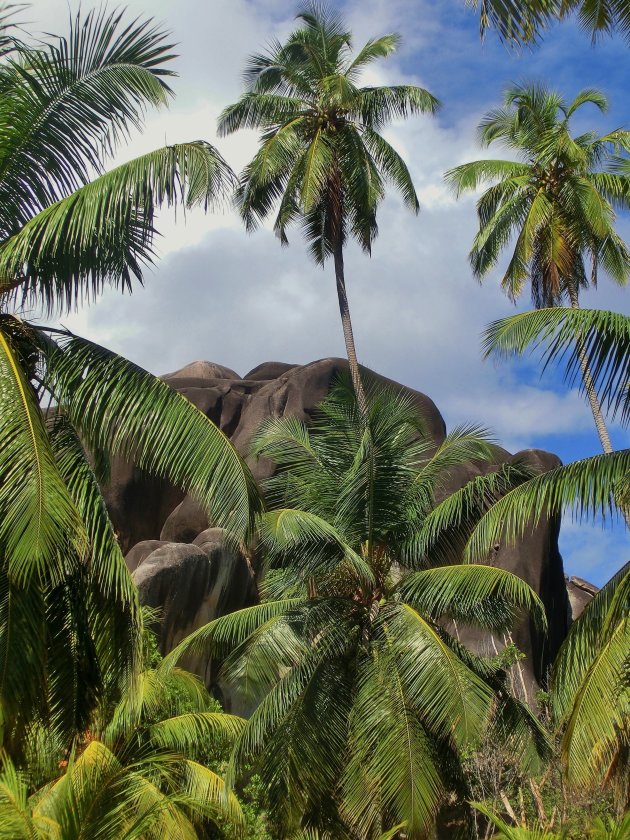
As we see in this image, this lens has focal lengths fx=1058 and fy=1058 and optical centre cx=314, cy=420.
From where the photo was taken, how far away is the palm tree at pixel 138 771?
6.95 m

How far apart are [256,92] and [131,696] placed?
19482 millimetres

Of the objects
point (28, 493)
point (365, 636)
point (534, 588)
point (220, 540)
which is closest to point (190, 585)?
point (220, 540)

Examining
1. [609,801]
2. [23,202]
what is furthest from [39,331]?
[609,801]

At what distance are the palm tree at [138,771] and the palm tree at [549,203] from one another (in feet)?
35.3

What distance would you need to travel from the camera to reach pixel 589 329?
33.7 feet

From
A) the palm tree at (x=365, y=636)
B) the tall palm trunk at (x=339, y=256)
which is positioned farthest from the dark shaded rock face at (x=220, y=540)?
the palm tree at (x=365, y=636)

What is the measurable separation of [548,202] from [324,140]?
17.2 ft

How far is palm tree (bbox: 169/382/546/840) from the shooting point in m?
13.4

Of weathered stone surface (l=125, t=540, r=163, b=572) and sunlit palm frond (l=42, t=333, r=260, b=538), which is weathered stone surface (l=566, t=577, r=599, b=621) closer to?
weathered stone surface (l=125, t=540, r=163, b=572)

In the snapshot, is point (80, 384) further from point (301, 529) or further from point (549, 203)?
point (549, 203)

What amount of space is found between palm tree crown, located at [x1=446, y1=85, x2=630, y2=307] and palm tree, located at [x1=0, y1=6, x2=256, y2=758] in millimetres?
14600

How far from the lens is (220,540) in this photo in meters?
22.9

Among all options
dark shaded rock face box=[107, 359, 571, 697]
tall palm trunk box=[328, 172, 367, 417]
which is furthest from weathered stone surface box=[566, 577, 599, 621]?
tall palm trunk box=[328, 172, 367, 417]

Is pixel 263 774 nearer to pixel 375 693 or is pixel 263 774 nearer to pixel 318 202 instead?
pixel 375 693
